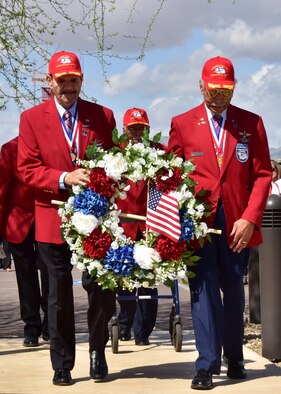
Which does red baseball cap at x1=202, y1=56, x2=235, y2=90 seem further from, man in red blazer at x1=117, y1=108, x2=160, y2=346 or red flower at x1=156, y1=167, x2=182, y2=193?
man in red blazer at x1=117, y1=108, x2=160, y2=346

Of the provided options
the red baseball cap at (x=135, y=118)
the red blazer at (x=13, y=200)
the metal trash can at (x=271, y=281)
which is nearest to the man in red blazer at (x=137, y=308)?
the red baseball cap at (x=135, y=118)

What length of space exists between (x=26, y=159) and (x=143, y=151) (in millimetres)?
815

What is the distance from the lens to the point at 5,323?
1274 cm

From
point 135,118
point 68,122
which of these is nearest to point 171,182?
point 68,122

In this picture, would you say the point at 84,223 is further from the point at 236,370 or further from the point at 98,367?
the point at 236,370

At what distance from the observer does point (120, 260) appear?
7684mm

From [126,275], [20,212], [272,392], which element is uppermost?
[20,212]

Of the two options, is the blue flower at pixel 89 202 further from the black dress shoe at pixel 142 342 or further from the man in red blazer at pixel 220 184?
the black dress shoe at pixel 142 342

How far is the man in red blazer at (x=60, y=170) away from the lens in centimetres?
802

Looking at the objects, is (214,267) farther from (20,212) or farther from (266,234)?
(20,212)

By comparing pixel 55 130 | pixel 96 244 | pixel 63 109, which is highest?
pixel 63 109

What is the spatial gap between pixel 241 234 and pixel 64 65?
63.2 inches

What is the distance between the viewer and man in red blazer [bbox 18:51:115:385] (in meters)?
8.02

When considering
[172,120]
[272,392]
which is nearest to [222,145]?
[172,120]
